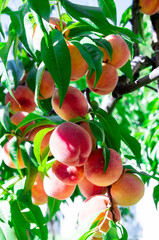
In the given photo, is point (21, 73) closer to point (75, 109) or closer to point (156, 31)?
point (75, 109)

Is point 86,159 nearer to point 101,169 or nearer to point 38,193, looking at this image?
point 101,169

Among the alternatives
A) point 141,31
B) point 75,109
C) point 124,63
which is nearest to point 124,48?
point 124,63

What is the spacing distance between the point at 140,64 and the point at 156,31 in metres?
0.15

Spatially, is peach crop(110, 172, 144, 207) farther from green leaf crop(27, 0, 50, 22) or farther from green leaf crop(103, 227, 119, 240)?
green leaf crop(27, 0, 50, 22)

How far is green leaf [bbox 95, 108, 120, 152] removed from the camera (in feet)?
1.92

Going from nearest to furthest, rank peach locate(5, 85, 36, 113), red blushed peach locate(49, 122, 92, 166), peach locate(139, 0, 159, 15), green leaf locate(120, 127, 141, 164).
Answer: red blushed peach locate(49, 122, 92, 166), green leaf locate(120, 127, 141, 164), peach locate(5, 85, 36, 113), peach locate(139, 0, 159, 15)

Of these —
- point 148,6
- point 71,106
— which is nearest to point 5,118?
point 71,106

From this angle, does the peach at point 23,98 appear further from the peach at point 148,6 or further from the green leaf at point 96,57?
the peach at point 148,6

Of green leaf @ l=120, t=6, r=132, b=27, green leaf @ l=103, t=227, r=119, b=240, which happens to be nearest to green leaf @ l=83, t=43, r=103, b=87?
green leaf @ l=103, t=227, r=119, b=240

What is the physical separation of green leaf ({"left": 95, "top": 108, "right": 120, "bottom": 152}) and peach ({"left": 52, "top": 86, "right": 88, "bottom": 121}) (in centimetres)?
4

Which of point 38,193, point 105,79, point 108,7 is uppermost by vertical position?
point 108,7

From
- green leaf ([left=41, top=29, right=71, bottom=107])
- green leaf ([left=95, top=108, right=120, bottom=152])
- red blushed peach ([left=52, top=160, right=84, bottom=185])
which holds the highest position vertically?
green leaf ([left=41, top=29, right=71, bottom=107])

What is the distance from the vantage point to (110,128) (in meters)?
0.59

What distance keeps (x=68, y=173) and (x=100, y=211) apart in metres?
0.08
